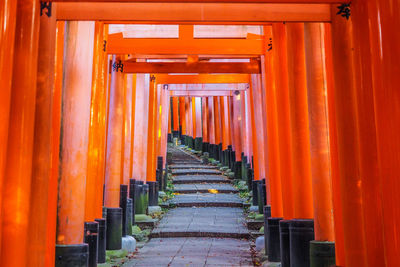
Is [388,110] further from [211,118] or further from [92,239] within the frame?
[211,118]

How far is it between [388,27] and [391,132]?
70 centimetres

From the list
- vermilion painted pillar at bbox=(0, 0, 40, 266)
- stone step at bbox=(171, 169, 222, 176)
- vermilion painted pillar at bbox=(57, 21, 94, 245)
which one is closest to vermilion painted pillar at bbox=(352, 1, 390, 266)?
vermilion painted pillar at bbox=(0, 0, 40, 266)

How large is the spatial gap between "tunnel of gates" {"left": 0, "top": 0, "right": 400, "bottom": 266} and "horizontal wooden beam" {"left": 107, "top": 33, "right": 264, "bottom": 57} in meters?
0.02

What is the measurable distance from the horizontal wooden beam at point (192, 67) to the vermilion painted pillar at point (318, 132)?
4.57m

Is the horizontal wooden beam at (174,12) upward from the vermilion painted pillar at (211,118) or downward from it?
downward

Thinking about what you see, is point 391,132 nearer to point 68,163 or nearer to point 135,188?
point 68,163

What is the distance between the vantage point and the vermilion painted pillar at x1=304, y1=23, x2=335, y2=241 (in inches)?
218

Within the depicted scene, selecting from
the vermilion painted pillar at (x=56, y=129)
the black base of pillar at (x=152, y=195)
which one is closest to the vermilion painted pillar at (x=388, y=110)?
the vermilion painted pillar at (x=56, y=129)

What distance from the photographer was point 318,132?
5.70 metres

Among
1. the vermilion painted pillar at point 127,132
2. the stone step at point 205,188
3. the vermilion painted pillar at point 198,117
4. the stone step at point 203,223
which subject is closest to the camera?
the stone step at point 203,223

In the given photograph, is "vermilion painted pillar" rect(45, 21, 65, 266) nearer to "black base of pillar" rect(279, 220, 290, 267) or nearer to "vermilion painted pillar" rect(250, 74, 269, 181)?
"black base of pillar" rect(279, 220, 290, 267)

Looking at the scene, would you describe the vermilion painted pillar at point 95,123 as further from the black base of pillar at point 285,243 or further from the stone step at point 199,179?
the stone step at point 199,179

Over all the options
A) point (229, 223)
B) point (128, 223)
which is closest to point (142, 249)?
point (128, 223)

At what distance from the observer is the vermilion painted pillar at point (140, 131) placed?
1309 centimetres
